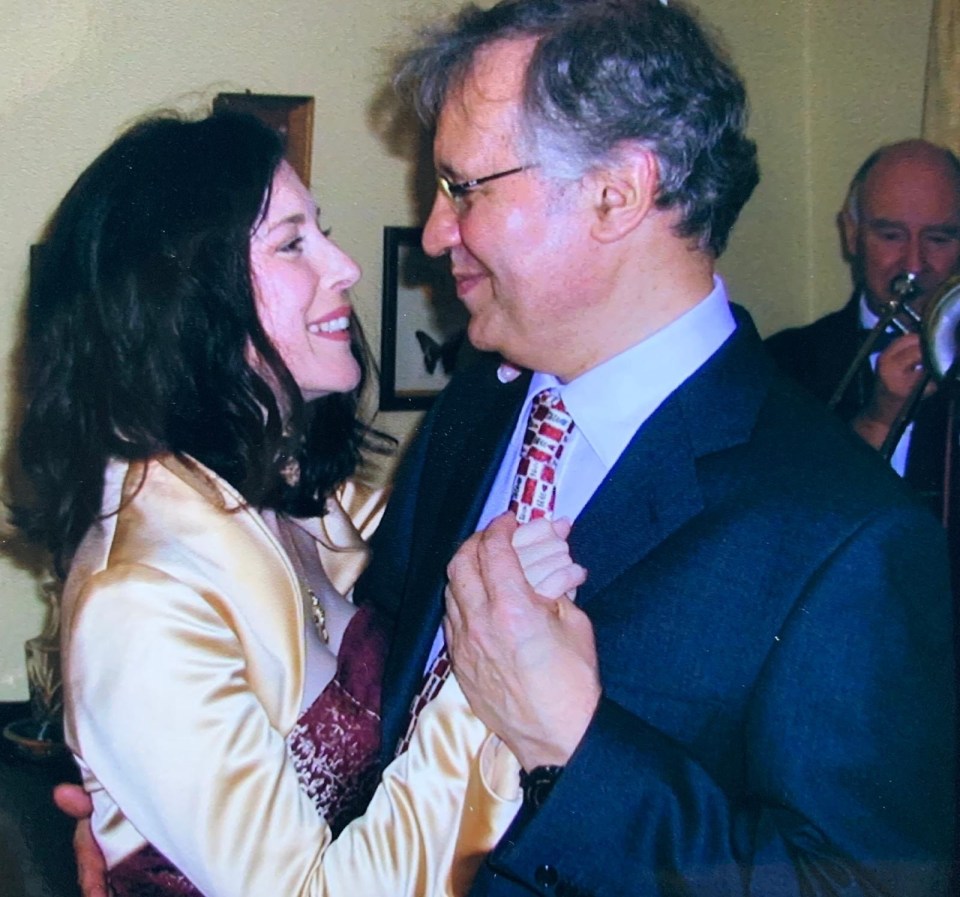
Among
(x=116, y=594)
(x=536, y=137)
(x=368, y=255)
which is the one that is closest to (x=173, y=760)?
(x=116, y=594)

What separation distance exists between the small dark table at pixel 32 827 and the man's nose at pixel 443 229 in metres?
0.79

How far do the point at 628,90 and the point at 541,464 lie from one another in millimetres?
373

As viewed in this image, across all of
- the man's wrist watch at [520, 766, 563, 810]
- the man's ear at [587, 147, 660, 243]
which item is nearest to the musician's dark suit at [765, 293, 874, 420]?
the man's ear at [587, 147, 660, 243]

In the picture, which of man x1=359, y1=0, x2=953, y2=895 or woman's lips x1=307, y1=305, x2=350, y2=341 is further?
woman's lips x1=307, y1=305, x2=350, y2=341

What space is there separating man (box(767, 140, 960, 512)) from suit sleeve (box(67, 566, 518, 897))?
1.05 meters

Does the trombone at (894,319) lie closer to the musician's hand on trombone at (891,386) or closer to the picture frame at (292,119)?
the musician's hand on trombone at (891,386)

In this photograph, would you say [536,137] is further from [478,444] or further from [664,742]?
[664,742]

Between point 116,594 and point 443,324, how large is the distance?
830mm

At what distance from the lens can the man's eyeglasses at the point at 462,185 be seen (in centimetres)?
97

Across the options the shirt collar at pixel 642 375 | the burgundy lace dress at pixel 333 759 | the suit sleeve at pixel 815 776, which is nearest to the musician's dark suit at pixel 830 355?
the shirt collar at pixel 642 375

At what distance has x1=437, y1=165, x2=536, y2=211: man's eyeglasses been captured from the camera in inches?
38.3

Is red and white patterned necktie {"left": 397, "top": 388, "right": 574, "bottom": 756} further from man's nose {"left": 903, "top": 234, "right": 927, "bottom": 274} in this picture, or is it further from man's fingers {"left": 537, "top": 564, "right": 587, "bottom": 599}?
man's nose {"left": 903, "top": 234, "right": 927, "bottom": 274}

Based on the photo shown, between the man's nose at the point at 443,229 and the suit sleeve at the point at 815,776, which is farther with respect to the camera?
the man's nose at the point at 443,229

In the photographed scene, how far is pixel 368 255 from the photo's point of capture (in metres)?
1.53
